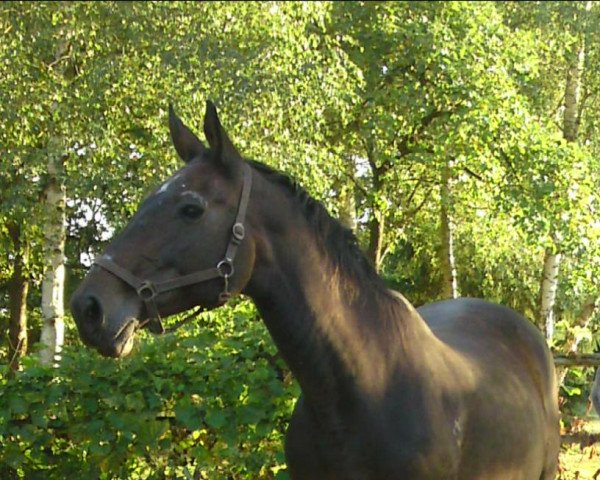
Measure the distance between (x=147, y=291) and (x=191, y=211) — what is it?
0.30 meters

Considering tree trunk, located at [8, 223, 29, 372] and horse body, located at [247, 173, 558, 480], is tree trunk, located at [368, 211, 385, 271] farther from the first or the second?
horse body, located at [247, 173, 558, 480]

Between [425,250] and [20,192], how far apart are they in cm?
1066

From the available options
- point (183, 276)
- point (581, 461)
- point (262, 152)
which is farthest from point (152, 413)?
point (262, 152)

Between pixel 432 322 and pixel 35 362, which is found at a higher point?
pixel 35 362

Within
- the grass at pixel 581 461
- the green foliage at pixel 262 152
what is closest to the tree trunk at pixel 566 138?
the green foliage at pixel 262 152

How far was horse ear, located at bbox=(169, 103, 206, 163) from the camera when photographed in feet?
10.3

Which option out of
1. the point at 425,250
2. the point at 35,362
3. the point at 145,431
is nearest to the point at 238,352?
the point at 145,431

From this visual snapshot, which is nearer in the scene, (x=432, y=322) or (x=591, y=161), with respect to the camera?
(x=432, y=322)

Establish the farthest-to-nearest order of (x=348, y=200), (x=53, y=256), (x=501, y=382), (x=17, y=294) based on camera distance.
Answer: (x=348, y=200), (x=17, y=294), (x=53, y=256), (x=501, y=382)

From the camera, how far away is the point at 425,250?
772 inches

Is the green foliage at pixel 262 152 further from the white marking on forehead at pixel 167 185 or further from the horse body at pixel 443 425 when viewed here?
the white marking on forehead at pixel 167 185

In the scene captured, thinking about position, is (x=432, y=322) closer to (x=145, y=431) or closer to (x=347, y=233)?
(x=347, y=233)

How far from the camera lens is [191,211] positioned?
2.88 metres

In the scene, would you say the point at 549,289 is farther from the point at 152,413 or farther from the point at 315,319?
the point at 315,319
